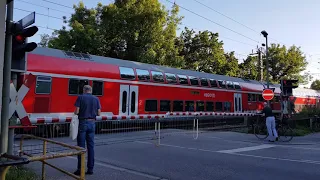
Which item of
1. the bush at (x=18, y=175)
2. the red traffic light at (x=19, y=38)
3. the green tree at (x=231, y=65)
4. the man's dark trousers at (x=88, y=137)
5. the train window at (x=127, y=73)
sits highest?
the green tree at (x=231, y=65)

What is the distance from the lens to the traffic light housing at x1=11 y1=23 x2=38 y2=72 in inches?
216

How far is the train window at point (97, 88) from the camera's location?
14.8 meters

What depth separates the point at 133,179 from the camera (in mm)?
6453

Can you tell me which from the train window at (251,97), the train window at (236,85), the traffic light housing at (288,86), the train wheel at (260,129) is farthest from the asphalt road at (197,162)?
the train window at (251,97)

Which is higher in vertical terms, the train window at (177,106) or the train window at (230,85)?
the train window at (230,85)

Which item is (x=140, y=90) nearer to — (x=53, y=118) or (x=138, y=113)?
(x=138, y=113)

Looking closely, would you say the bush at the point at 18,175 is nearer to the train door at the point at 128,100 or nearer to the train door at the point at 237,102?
the train door at the point at 128,100

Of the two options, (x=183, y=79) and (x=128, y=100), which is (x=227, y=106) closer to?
(x=183, y=79)

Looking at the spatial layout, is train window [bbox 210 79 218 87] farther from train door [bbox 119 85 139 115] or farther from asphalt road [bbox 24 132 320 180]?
asphalt road [bbox 24 132 320 180]

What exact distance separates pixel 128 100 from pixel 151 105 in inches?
74.0

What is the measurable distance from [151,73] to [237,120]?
25.9 feet

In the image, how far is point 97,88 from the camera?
588 inches

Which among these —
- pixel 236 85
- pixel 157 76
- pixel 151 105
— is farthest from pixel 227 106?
pixel 151 105

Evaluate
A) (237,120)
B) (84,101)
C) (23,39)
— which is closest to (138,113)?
(237,120)
